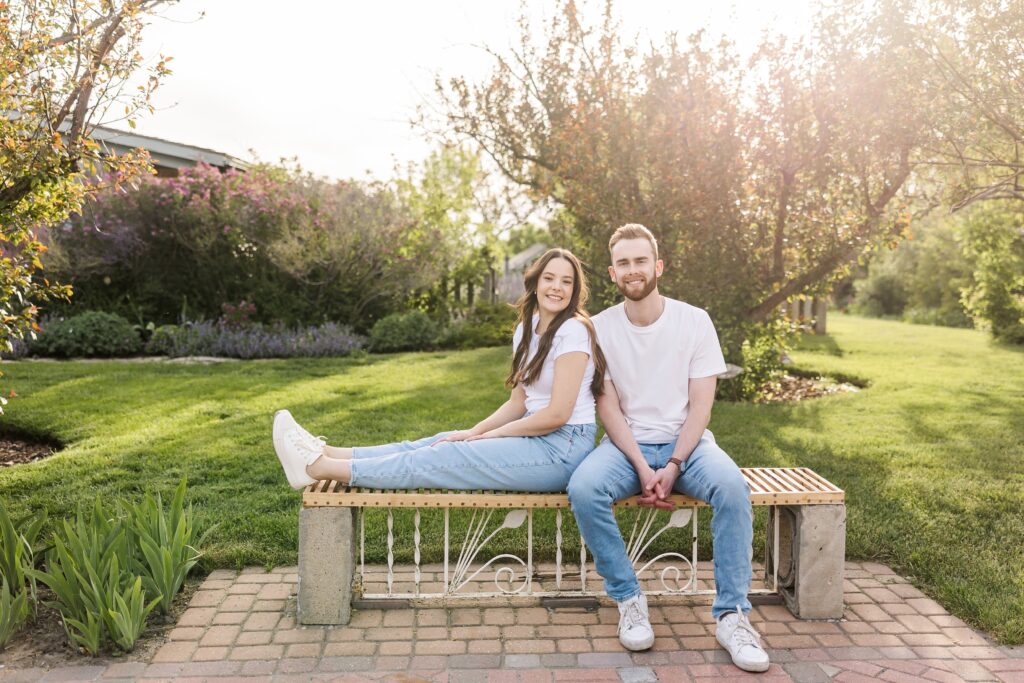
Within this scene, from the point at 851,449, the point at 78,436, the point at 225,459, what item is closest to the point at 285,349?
the point at 78,436

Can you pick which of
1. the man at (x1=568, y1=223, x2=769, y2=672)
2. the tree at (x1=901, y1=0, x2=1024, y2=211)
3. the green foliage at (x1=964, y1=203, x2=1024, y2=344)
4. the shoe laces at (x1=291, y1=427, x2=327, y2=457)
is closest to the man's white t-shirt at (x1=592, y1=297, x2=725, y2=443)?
the man at (x1=568, y1=223, x2=769, y2=672)

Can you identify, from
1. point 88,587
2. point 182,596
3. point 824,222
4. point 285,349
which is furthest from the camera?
point 285,349

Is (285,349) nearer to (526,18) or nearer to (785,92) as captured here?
(526,18)

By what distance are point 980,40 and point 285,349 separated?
26.5ft

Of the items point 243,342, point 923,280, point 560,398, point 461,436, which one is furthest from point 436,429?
point 923,280

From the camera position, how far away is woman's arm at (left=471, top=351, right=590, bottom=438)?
3.33 meters

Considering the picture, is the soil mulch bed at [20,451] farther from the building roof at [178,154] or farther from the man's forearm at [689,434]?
the building roof at [178,154]

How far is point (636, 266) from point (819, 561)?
1.37m

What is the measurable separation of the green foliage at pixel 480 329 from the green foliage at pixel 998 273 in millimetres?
7857

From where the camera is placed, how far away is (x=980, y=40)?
5.74 meters

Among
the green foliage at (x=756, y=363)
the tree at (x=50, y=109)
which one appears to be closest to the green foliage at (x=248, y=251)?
the green foliage at (x=756, y=363)

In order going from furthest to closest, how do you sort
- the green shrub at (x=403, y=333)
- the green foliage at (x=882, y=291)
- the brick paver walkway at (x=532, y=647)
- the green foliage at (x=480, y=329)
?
the green foliage at (x=882, y=291) < the green foliage at (x=480, y=329) < the green shrub at (x=403, y=333) < the brick paver walkway at (x=532, y=647)

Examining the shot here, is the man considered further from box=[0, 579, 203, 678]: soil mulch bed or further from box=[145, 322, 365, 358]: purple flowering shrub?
box=[145, 322, 365, 358]: purple flowering shrub

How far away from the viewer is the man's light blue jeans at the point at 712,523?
3.07 metres
